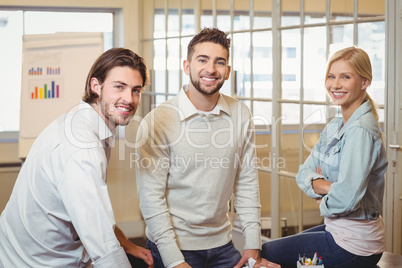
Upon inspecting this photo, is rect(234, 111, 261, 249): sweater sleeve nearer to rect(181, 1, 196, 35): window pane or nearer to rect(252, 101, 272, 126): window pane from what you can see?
rect(252, 101, 272, 126): window pane

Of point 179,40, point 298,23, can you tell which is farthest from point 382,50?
point 179,40

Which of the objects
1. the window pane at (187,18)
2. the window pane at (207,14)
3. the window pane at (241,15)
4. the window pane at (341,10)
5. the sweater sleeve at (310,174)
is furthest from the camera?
the window pane at (187,18)

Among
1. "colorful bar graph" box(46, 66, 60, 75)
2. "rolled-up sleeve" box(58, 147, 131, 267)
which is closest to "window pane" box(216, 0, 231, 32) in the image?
"colorful bar graph" box(46, 66, 60, 75)

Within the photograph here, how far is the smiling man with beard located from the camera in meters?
1.60

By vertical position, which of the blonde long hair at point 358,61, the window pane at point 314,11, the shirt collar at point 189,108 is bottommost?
the shirt collar at point 189,108

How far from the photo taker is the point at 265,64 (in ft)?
13.1

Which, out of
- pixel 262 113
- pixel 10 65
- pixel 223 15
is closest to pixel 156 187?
pixel 262 113

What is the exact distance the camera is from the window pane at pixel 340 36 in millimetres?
3242

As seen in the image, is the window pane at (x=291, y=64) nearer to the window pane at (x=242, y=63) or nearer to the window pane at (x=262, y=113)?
the window pane at (x=262, y=113)

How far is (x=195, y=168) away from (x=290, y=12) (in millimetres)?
1856

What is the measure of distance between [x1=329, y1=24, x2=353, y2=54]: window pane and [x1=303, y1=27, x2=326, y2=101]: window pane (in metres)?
0.08

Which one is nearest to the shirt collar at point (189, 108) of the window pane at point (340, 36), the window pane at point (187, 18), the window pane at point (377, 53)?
the window pane at point (377, 53)

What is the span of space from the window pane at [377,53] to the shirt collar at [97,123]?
1781 millimetres

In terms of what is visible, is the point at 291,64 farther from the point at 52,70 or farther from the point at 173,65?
Answer: the point at 52,70
